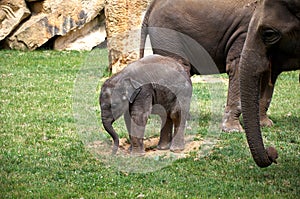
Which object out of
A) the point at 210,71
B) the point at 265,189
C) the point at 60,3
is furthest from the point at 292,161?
the point at 60,3

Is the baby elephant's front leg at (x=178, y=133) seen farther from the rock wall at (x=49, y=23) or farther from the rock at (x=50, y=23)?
the rock at (x=50, y=23)

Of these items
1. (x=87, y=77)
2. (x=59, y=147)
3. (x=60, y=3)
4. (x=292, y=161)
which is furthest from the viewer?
(x=60, y=3)

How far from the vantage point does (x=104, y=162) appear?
712cm

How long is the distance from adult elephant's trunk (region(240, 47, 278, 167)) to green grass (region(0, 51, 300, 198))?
0.49m

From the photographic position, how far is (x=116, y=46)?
1327 cm

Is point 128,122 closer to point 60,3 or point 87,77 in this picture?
point 87,77

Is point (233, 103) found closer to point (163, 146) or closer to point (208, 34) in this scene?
point (208, 34)

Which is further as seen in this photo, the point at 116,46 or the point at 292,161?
the point at 116,46

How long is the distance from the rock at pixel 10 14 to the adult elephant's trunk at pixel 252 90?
11387 mm

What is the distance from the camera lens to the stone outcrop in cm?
1308

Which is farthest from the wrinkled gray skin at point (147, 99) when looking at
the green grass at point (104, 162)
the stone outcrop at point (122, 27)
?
the stone outcrop at point (122, 27)

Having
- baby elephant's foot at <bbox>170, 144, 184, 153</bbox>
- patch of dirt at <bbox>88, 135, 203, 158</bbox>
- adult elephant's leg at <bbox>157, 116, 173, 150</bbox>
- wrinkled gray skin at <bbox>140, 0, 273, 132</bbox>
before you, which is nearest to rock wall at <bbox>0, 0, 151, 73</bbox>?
wrinkled gray skin at <bbox>140, 0, 273, 132</bbox>

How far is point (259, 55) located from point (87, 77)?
6927 millimetres

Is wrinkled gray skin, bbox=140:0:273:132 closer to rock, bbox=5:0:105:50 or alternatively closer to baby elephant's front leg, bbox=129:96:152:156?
baby elephant's front leg, bbox=129:96:152:156
